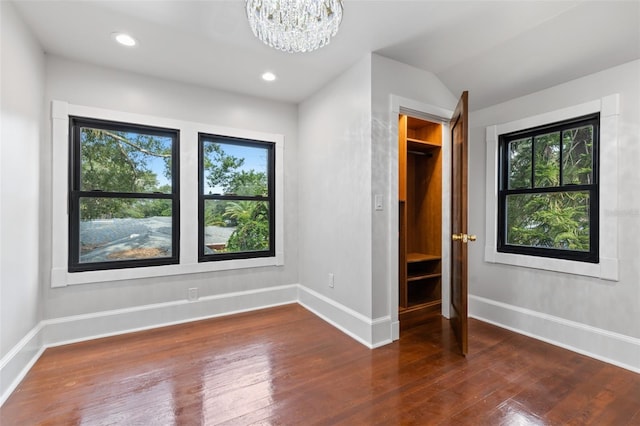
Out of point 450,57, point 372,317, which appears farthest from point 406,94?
point 372,317

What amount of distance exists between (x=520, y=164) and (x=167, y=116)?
3.66 m

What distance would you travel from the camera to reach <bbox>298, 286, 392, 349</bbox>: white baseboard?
2.55m

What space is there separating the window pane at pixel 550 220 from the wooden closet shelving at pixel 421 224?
2.44ft

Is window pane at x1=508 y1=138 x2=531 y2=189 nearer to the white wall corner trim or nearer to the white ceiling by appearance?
the white ceiling

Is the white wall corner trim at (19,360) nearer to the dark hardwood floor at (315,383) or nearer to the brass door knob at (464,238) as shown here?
the dark hardwood floor at (315,383)

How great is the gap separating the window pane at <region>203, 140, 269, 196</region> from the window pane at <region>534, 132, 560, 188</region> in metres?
2.90

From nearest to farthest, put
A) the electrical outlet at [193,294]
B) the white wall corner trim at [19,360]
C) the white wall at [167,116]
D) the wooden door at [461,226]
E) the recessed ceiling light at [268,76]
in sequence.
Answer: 1. the white wall corner trim at [19,360]
2. the wooden door at [461,226]
3. the white wall at [167,116]
4. the recessed ceiling light at [268,76]
5. the electrical outlet at [193,294]

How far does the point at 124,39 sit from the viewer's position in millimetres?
2348

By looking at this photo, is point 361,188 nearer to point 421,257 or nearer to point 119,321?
point 421,257

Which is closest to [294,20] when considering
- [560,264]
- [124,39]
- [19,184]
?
[124,39]

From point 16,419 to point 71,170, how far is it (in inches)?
75.8

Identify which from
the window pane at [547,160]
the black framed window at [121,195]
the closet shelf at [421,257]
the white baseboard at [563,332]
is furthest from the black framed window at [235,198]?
the window pane at [547,160]

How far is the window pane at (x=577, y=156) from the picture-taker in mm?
2520

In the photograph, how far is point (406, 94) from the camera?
2756 millimetres
